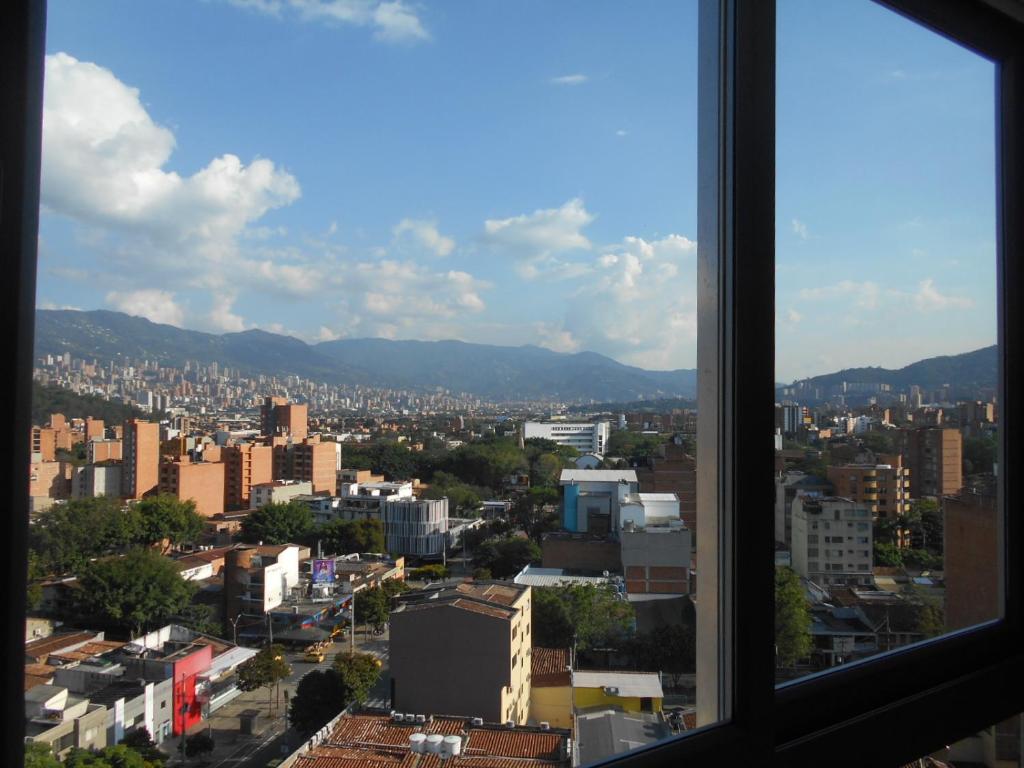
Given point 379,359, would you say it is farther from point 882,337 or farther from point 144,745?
point 882,337

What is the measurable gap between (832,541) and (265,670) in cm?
139

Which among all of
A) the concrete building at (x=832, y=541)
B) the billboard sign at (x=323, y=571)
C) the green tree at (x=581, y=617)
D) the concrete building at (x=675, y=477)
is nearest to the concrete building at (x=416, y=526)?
the billboard sign at (x=323, y=571)

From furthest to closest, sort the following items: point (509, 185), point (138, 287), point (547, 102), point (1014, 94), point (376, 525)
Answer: point (1014, 94) → point (547, 102) → point (509, 185) → point (376, 525) → point (138, 287)

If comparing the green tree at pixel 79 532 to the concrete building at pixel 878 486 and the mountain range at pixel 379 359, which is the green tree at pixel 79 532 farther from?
the concrete building at pixel 878 486

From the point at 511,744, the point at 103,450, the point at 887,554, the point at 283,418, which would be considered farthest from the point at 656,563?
the point at 103,450

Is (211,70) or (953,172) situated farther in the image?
(953,172)

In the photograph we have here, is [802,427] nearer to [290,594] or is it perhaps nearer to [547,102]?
[547,102]

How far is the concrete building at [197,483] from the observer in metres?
0.92

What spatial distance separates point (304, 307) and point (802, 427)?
46.1 inches

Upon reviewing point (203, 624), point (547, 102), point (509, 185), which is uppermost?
point (547, 102)

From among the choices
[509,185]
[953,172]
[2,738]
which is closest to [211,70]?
[509,185]

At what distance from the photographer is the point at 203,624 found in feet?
3.09

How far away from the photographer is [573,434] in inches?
57.1

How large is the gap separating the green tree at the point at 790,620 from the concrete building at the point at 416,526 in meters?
0.66
